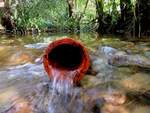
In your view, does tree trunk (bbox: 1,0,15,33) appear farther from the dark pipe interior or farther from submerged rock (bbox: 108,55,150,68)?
the dark pipe interior

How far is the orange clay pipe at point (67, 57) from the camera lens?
3.89 m

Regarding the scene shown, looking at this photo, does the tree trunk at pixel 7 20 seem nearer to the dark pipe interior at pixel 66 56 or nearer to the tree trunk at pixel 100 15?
the tree trunk at pixel 100 15

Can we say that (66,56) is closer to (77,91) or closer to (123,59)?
(77,91)

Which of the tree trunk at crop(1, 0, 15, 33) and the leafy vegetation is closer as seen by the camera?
the leafy vegetation

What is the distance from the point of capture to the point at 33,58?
559 centimetres

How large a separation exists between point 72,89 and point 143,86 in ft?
2.61

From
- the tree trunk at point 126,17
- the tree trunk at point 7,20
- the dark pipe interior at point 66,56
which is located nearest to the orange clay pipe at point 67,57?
the dark pipe interior at point 66,56

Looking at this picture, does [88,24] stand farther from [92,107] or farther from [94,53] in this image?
[92,107]

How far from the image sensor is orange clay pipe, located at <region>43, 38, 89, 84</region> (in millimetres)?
3887

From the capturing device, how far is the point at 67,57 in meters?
4.29

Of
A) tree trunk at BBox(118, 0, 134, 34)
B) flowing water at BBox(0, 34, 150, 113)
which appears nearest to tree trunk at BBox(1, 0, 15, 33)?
tree trunk at BBox(118, 0, 134, 34)

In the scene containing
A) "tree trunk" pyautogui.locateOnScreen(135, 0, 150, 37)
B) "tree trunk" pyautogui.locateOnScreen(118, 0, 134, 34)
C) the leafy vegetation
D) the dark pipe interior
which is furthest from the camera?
"tree trunk" pyautogui.locateOnScreen(118, 0, 134, 34)

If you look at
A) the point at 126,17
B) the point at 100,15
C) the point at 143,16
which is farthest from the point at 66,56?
the point at 100,15

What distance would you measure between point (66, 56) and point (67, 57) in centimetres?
2
